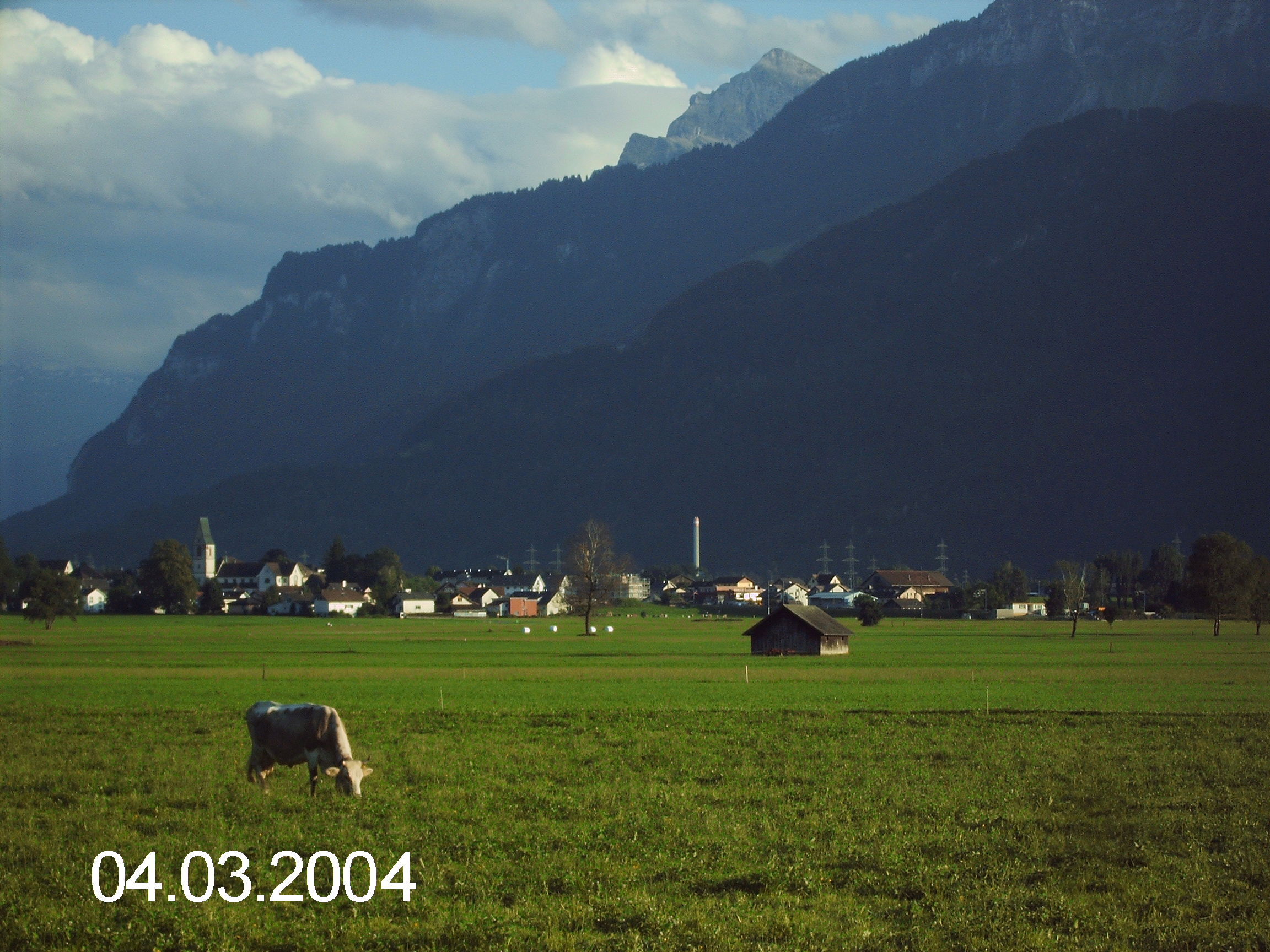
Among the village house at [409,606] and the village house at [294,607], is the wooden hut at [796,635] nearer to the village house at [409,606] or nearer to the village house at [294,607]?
the village house at [409,606]

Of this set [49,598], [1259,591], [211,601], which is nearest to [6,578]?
[211,601]

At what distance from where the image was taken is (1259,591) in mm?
121562

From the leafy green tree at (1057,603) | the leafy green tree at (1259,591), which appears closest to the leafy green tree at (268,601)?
the leafy green tree at (1057,603)

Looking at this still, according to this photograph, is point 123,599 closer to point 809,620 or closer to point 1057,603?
point 1057,603

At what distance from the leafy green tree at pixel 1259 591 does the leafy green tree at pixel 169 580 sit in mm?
125746

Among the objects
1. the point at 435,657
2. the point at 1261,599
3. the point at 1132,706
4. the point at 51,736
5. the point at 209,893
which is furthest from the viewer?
the point at 1261,599

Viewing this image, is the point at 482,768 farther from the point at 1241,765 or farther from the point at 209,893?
the point at 1241,765

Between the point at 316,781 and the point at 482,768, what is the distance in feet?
14.6

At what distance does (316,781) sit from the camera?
25766 millimetres

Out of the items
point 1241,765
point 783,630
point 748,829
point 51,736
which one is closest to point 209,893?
point 748,829

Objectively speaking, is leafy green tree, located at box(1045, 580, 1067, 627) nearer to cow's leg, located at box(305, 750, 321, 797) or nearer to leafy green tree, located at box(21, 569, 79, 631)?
leafy green tree, located at box(21, 569, 79, 631)

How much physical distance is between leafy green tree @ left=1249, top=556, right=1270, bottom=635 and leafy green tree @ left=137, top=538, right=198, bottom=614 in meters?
126

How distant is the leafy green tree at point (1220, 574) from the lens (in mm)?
118938

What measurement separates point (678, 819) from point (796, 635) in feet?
212
